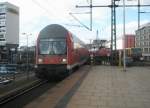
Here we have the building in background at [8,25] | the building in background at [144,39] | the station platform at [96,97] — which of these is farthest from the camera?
the building in background at [8,25]

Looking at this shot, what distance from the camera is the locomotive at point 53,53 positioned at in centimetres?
2144

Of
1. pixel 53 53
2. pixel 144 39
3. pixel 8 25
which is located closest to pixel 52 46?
pixel 53 53

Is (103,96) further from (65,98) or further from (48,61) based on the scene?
(48,61)

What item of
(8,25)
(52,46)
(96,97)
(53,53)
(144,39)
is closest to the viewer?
(96,97)

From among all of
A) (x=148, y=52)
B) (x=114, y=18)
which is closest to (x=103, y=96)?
(x=114, y=18)

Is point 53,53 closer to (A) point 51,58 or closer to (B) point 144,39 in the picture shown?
(A) point 51,58

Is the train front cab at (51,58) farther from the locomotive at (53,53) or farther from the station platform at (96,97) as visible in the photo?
the station platform at (96,97)

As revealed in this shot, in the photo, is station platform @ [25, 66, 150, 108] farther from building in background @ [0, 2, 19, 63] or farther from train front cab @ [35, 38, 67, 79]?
building in background @ [0, 2, 19, 63]

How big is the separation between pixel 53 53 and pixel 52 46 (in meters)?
0.48

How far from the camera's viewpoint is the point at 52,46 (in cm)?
2191

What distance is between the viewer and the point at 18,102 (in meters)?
14.7

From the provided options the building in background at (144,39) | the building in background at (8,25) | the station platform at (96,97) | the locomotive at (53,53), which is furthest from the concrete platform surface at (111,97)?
the building in background at (8,25)

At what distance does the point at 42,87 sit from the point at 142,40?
258ft

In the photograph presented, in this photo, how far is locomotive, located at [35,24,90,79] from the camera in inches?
844
